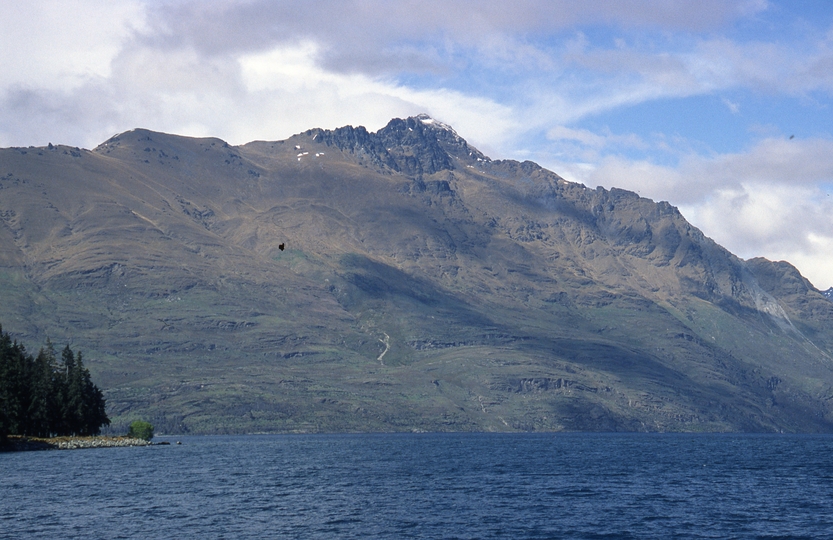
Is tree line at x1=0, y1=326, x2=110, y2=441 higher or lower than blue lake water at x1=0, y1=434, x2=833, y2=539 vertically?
higher

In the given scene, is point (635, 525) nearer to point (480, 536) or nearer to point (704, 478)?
point (480, 536)

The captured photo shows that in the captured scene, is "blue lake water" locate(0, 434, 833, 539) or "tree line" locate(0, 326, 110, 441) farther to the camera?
"tree line" locate(0, 326, 110, 441)

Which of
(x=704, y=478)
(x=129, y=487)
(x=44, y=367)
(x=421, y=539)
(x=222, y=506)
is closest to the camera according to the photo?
(x=421, y=539)

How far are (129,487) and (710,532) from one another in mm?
72758

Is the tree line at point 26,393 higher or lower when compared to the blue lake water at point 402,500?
higher

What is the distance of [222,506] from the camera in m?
106

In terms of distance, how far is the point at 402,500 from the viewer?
113500mm

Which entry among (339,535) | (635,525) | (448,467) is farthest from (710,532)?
(448,467)

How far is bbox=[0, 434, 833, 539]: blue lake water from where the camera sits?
89438mm

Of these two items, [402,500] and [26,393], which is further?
[26,393]

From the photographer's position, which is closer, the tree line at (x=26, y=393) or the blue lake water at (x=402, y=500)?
the blue lake water at (x=402, y=500)

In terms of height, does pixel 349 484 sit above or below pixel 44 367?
below

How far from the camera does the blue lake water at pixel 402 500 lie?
89438 millimetres

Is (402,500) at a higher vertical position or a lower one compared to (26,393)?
lower
